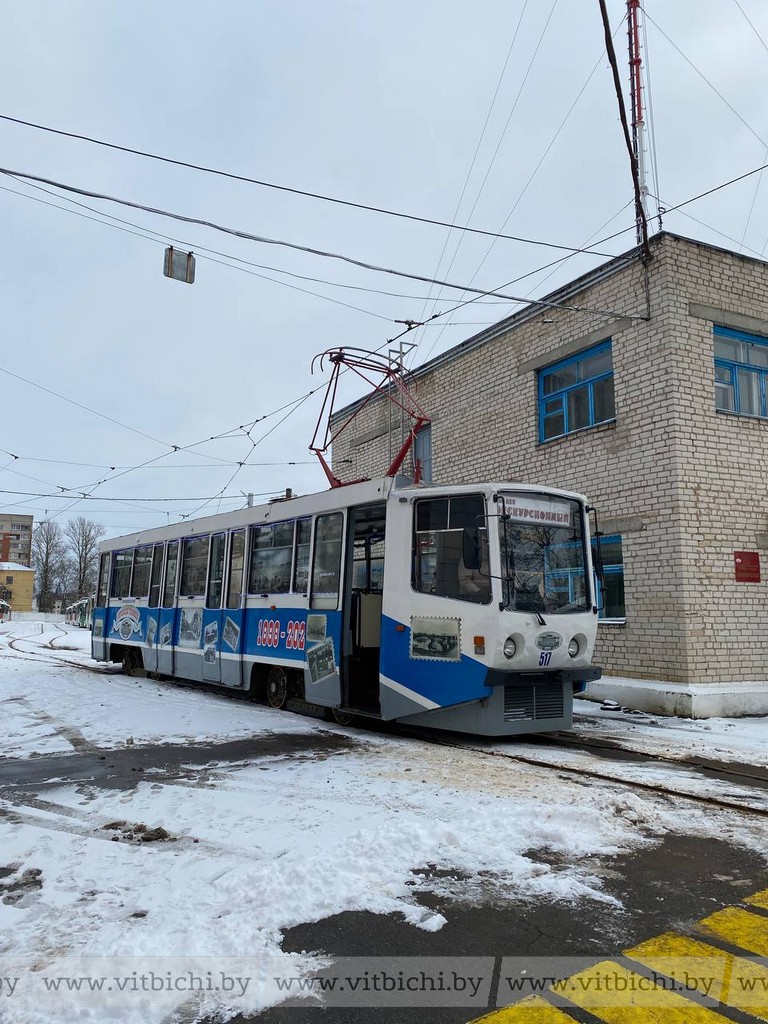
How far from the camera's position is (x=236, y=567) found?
12352mm

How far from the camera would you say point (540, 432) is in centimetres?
1485

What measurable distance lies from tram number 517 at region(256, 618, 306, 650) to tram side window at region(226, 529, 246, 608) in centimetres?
94

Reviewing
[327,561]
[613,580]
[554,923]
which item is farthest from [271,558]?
[554,923]

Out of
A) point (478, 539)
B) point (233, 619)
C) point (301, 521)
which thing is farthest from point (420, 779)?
point (233, 619)

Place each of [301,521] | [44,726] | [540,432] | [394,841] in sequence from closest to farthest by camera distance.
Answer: [394,841] → [44,726] → [301,521] → [540,432]

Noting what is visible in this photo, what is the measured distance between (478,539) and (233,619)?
18.3 ft

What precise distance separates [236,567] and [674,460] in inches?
290

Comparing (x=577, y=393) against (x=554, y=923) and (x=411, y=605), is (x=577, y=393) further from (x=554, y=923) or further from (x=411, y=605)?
(x=554, y=923)

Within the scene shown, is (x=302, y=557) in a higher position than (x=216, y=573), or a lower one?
higher

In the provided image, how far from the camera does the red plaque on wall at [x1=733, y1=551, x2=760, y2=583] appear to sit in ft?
39.2

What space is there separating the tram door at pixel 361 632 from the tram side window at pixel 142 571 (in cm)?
704

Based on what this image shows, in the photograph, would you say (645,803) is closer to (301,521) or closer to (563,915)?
(563,915)

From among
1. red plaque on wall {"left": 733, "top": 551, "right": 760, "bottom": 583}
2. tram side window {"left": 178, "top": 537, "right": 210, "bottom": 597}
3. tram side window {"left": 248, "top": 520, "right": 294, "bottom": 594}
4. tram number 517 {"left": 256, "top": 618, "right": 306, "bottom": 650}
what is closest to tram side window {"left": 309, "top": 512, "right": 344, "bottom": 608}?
tram number 517 {"left": 256, "top": 618, "right": 306, "bottom": 650}

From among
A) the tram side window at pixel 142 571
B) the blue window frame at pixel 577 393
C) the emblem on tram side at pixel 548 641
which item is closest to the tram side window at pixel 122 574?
the tram side window at pixel 142 571
